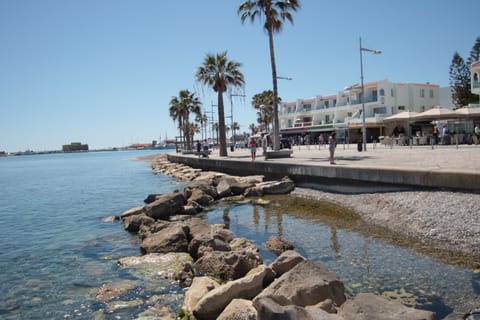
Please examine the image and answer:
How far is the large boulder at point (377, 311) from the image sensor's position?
4.73 metres

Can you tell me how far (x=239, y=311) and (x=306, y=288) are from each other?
3.83ft

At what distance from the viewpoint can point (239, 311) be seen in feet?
17.7

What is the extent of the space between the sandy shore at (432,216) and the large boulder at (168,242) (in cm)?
573

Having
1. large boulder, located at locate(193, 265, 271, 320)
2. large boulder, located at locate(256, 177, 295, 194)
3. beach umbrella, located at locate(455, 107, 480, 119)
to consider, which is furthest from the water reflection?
beach umbrella, located at locate(455, 107, 480, 119)

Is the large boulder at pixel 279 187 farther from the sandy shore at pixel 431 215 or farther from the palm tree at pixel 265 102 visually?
the palm tree at pixel 265 102

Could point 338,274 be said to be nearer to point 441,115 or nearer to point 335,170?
point 335,170

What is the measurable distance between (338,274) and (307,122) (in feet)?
200

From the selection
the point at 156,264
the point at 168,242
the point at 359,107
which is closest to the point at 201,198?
the point at 168,242

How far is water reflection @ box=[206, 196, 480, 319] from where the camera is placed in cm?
643

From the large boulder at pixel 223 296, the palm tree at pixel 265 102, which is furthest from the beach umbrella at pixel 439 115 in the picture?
the palm tree at pixel 265 102

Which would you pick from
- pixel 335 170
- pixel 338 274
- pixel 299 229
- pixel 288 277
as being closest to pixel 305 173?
pixel 335 170

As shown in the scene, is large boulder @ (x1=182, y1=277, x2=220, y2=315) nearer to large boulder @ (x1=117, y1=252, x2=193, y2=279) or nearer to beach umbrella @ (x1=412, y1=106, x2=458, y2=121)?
large boulder @ (x1=117, y1=252, x2=193, y2=279)

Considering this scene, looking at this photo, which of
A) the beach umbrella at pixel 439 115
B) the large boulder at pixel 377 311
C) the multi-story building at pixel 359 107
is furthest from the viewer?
the multi-story building at pixel 359 107

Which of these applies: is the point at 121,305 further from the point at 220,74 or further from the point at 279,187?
the point at 220,74
